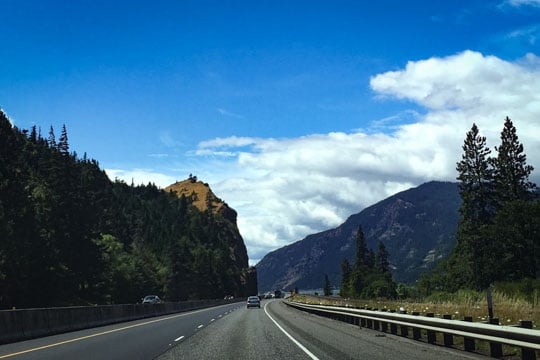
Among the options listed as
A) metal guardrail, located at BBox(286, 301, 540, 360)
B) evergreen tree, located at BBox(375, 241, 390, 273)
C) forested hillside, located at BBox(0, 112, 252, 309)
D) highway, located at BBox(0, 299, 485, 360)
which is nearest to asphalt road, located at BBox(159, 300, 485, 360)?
highway, located at BBox(0, 299, 485, 360)

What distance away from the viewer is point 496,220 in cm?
7269

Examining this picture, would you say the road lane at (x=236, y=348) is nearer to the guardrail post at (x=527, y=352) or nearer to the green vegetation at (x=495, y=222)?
the guardrail post at (x=527, y=352)

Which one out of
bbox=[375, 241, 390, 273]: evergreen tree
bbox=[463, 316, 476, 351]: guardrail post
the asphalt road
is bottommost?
the asphalt road

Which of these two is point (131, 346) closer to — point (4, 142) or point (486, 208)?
point (4, 142)

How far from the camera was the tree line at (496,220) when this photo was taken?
230ft

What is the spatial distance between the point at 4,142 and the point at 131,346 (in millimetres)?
52627

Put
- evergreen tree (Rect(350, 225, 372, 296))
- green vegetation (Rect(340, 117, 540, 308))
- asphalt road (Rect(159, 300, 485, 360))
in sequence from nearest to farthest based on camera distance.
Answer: asphalt road (Rect(159, 300, 485, 360)) → green vegetation (Rect(340, 117, 540, 308)) → evergreen tree (Rect(350, 225, 372, 296))

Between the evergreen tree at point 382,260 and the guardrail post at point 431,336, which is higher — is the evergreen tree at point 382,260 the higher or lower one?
the higher one

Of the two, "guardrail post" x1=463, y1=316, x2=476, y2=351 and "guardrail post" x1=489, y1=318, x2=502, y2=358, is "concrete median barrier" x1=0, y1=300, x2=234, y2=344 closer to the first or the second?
"guardrail post" x1=463, y1=316, x2=476, y2=351

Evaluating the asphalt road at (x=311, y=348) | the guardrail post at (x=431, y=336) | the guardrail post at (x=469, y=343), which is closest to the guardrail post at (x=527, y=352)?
the asphalt road at (x=311, y=348)

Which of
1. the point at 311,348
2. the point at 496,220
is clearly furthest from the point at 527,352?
the point at 496,220

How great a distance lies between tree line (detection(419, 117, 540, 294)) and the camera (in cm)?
7025

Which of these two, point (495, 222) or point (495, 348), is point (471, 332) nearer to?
point (495, 348)

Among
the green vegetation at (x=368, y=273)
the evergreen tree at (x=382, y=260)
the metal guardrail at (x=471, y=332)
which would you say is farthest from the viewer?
the evergreen tree at (x=382, y=260)
